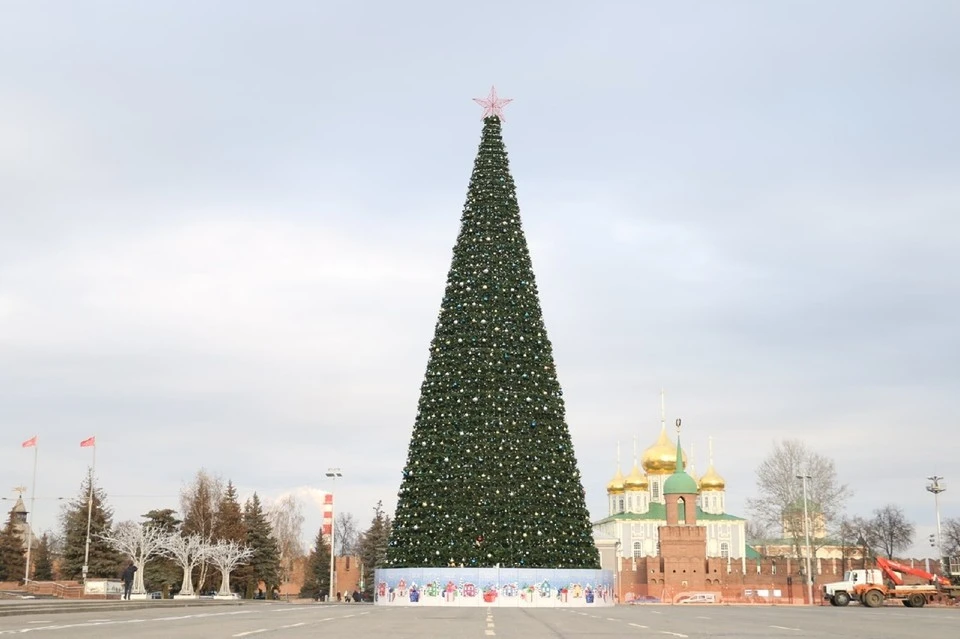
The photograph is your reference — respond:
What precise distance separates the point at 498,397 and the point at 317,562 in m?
69.4

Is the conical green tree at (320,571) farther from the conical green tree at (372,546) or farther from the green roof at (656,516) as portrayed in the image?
the green roof at (656,516)

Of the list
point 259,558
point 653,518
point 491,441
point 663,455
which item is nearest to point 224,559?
point 259,558

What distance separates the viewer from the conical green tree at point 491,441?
4269 cm

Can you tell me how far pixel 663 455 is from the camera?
116625 millimetres

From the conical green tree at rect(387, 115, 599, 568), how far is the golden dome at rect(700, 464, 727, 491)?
87475mm

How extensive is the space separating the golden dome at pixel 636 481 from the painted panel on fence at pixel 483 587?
89474 mm

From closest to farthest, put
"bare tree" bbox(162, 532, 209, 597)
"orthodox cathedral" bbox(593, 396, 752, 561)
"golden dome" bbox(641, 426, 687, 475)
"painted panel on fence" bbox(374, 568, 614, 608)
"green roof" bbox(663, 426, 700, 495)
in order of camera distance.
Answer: "painted panel on fence" bbox(374, 568, 614, 608) → "bare tree" bbox(162, 532, 209, 597) → "green roof" bbox(663, 426, 700, 495) → "golden dome" bbox(641, 426, 687, 475) → "orthodox cathedral" bbox(593, 396, 752, 561)

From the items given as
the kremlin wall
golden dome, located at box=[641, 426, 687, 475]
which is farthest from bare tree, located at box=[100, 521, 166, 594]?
golden dome, located at box=[641, 426, 687, 475]

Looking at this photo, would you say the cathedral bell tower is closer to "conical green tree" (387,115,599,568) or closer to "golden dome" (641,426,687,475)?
"golden dome" (641,426,687,475)

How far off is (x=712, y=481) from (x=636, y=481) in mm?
9714

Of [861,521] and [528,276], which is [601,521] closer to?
[861,521]

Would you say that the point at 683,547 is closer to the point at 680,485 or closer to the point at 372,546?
the point at 680,485

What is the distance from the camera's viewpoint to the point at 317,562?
107 meters

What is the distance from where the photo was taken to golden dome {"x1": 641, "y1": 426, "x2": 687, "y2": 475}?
382 feet
